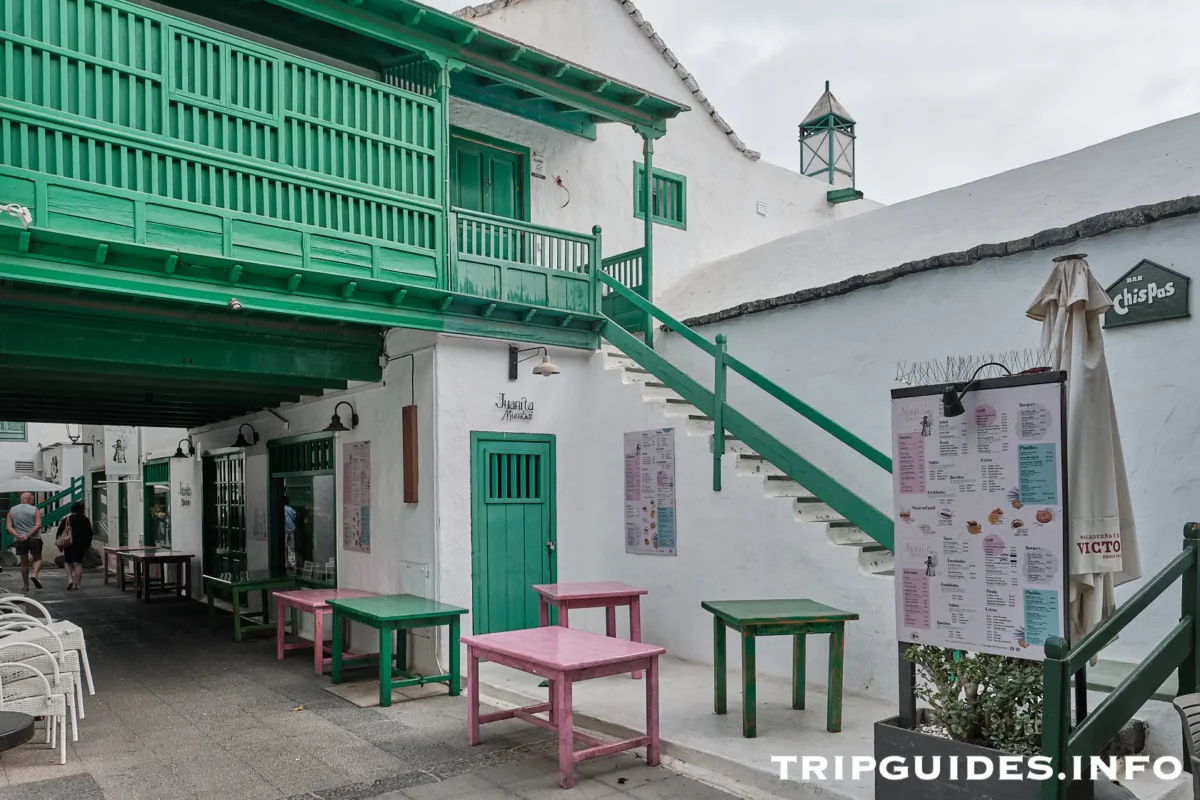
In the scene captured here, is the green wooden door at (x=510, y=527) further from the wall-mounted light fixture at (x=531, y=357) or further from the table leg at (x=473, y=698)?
the table leg at (x=473, y=698)

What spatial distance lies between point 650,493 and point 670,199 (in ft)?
19.2

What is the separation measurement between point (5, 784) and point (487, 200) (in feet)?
24.5

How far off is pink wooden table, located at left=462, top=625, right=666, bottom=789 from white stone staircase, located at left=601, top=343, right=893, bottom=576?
2.28 metres

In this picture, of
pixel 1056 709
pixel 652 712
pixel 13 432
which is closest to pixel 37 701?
pixel 652 712

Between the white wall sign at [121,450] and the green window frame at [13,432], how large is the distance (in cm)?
498

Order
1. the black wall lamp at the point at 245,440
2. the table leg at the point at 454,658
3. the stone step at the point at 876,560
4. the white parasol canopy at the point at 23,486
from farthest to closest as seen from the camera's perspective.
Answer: the white parasol canopy at the point at 23,486
the black wall lamp at the point at 245,440
the table leg at the point at 454,658
the stone step at the point at 876,560

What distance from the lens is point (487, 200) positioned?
10.7m

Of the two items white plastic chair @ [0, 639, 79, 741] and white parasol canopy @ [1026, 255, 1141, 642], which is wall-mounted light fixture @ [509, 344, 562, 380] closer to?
white plastic chair @ [0, 639, 79, 741]

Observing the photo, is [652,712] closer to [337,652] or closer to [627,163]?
[337,652]

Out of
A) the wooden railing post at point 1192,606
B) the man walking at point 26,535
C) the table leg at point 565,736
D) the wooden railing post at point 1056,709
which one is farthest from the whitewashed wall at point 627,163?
the man walking at point 26,535

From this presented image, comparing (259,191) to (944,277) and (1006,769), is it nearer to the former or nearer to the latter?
(944,277)

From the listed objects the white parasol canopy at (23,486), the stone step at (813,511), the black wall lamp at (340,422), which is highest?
the black wall lamp at (340,422)

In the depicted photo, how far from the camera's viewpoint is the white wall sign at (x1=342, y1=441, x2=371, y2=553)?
31.7 ft

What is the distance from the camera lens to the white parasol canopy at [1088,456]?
159 inches
